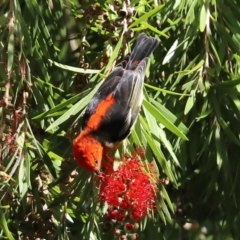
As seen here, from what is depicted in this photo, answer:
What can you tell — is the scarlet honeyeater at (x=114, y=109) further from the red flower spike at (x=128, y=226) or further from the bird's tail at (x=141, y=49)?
the red flower spike at (x=128, y=226)

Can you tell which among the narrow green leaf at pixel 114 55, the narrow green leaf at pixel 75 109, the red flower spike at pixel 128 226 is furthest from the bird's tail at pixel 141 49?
the red flower spike at pixel 128 226

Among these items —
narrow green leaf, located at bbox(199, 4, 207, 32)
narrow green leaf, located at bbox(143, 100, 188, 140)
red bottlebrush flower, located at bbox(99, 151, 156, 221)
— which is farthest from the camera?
narrow green leaf, located at bbox(199, 4, 207, 32)

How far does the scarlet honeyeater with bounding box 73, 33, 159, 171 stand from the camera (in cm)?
259

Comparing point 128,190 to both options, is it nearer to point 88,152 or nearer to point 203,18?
point 88,152

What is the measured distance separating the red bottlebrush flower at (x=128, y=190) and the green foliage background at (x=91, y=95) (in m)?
0.12

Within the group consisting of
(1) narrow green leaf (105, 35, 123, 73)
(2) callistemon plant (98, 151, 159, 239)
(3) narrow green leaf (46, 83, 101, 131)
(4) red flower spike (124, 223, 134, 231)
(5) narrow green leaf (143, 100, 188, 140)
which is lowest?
(4) red flower spike (124, 223, 134, 231)

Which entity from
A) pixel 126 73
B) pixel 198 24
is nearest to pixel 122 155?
pixel 126 73

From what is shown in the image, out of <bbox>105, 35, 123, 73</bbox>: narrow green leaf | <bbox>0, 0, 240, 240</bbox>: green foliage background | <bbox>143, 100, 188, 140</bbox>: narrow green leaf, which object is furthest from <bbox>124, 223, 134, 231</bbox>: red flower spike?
<bbox>105, 35, 123, 73</bbox>: narrow green leaf

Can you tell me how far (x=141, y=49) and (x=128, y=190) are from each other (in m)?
0.57

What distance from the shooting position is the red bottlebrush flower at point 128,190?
2350 millimetres

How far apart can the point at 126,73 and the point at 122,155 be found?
399 millimetres

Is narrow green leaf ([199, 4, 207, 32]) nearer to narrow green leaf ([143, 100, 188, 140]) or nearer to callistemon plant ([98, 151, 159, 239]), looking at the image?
narrow green leaf ([143, 100, 188, 140])

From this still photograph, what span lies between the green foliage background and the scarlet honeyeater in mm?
47

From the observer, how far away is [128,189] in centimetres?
239
